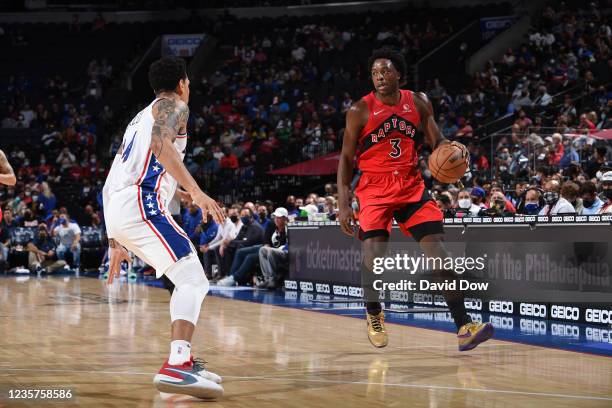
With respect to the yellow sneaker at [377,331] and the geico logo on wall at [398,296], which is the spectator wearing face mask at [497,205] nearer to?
the geico logo on wall at [398,296]

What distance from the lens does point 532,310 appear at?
10.5m

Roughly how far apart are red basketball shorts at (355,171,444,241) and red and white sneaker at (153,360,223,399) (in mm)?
2347

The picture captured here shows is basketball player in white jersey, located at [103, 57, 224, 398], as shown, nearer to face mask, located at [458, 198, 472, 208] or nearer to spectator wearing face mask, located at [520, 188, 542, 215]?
spectator wearing face mask, located at [520, 188, 542, 215]

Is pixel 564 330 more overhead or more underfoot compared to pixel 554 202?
more underfoot

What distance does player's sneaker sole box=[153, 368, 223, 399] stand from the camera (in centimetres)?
511

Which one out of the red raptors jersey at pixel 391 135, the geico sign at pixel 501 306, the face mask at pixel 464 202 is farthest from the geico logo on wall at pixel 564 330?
the face mask at pixel 464 202

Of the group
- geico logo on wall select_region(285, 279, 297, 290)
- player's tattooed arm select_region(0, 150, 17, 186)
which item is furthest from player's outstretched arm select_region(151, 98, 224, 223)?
geico logo on wall select_region(285, 279, 297, 290)

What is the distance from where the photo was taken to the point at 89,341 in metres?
8.27

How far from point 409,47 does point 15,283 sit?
16991 millimetres

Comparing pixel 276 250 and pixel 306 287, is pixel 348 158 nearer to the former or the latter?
pixel 306 287

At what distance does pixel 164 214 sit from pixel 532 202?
26.1 ft

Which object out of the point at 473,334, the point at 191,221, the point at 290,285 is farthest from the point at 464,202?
the point at 473,334

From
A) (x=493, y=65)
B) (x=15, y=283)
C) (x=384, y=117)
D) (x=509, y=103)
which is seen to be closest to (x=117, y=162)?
(x=384, y=117)

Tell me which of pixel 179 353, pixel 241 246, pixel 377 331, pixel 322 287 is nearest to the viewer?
pixel 179 353
